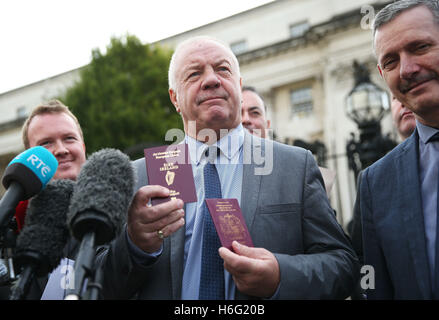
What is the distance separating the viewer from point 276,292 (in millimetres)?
1832

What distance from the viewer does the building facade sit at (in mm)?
20344

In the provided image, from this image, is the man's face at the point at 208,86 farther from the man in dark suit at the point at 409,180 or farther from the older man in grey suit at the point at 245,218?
the man in dark suit at the point at 409,180

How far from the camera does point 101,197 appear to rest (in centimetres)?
145

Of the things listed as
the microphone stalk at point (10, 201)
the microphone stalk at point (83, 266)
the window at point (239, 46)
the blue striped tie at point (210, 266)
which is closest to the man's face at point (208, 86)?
the blue striped tie at point (210, 266)

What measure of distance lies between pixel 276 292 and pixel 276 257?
0.15 meters

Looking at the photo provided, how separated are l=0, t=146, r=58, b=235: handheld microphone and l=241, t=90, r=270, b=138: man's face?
2.85 metres

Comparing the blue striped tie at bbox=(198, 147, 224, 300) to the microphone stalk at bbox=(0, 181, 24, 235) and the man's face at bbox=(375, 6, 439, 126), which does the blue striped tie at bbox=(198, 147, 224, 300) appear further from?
the man's face at bbox=(375, 6, 439, 126)

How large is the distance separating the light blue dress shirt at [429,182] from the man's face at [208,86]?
1043 millimetres

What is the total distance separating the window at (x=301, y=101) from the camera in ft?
77.4

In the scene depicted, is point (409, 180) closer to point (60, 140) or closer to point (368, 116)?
point (60, 140)

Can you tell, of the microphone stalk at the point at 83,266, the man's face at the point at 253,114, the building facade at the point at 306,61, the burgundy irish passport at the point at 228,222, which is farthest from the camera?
the building facade at the point at 306,61

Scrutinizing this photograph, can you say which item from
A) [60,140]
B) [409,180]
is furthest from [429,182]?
[60,140]

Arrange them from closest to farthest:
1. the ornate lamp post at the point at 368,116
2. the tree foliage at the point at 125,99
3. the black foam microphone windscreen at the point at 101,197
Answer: the black foam microphone windscreen at the point at 101,197, the ornate lamp post at the point at 368,116, the tree foliage at the point at 125,99
